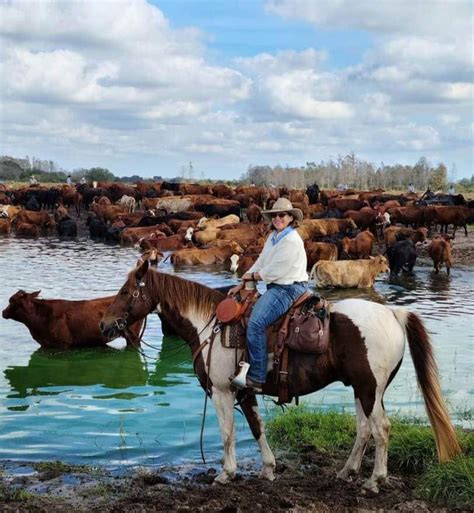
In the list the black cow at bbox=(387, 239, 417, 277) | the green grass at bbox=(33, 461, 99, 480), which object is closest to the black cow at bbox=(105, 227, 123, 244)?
the black cow at bbox=(387, 239, 417, 277)

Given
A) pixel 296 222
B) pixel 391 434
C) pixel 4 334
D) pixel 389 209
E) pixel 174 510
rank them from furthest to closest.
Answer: pixel 389 209 → pixel 4 334 → pixel 391 434 → pixel 296 222 → pixel 174 510

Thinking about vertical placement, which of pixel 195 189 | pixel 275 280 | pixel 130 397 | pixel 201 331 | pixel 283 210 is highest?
pixel 195 189

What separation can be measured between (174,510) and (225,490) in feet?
1.91

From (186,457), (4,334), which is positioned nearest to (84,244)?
(4,334)

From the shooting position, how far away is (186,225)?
113 feet

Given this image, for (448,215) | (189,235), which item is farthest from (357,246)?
(448,215)

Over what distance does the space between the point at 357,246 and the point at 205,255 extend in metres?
5.21

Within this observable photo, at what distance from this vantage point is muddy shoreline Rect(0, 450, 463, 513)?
597 centimetres

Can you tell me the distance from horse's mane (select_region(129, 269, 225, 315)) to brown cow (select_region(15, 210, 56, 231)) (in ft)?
110

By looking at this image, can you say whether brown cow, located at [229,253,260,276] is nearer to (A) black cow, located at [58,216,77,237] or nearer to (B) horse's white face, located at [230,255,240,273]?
(B) horse's white face, located at [230,255,240,273]

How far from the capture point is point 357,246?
2544 cm

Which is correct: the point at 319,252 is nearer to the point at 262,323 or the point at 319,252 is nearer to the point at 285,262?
the point at 285,262

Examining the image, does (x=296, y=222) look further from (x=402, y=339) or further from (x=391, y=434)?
(x=391, y=434)

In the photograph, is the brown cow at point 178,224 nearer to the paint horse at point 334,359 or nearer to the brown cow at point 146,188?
the brown cow at point 146,188
